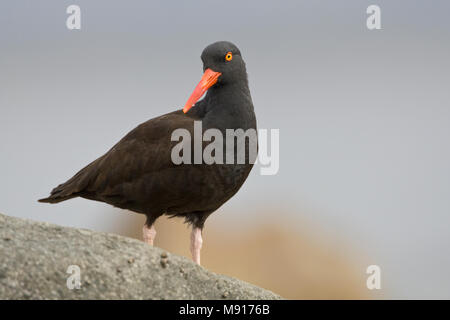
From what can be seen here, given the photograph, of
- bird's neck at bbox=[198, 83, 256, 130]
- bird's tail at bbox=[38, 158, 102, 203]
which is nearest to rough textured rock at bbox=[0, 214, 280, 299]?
bird's tail at bbox=[38, 158, 102, 203]

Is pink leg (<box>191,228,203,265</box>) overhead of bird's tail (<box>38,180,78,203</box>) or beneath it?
beneath

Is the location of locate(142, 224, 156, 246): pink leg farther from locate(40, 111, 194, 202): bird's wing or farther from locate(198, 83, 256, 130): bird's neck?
locate(198, 83, 256, 130): bird's neck

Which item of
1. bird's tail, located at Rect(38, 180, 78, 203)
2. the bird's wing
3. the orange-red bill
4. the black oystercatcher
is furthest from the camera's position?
bird's tail, located at Rect(38, 180, 78, 203)

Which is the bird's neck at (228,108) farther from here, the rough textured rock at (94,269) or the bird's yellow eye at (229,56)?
the rough textured rock at (94,269)

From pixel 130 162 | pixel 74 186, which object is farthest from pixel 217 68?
pixel 74 186

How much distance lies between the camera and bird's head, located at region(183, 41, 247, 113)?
9.34m

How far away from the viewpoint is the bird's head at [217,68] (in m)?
9.34

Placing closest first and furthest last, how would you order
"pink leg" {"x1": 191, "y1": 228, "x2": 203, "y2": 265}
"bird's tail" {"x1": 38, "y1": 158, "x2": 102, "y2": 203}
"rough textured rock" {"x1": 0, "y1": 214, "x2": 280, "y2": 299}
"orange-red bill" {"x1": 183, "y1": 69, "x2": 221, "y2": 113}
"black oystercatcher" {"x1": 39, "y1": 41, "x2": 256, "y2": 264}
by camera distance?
"rough textured rock" {"x1": 0, "y1": 214, "x2": 280, "y2": 299}
"black oystercatcher" {"x1": 39, "y1": 41, "x2": 256, "y2": 264}
"orange-red bill" {"x1": 183, "y1": 69, "x2": 221, "y2": 113}
"pink leg" {"x1": 191, "y1": 228, "x2": 203, "y2": 265}
"bird's tail" {"x1": 38, "y1": 158, "x2": 102, "y2": 203}

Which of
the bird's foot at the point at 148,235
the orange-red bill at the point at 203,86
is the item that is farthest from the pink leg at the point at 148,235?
the orange-red bill at the point at 203,86

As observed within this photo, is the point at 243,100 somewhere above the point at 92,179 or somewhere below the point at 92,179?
above
